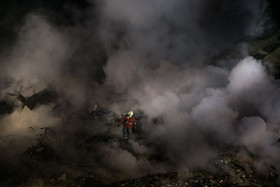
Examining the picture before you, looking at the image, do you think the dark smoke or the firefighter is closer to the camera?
the dark smoke

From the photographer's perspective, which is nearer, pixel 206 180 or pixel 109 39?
pixel 206 180

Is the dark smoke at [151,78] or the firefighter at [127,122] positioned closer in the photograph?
the dark smoke at [151,78]

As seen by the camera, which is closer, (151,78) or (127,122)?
(127,122)

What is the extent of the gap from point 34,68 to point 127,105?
5651mm

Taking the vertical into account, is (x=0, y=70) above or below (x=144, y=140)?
above

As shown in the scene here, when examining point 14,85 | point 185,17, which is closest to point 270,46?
point 185,17

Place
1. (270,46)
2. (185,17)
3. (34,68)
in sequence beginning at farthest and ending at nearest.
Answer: (185,17) < (270,46) < (34,68)

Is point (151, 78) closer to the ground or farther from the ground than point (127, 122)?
farther from the ground

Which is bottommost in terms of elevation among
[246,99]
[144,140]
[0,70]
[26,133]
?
[144,140]

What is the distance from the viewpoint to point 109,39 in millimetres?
12617

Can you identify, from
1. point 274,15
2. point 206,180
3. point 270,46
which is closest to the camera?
point 206,180

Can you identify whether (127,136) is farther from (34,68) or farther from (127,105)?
(34,68)

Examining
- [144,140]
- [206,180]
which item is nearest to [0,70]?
[144,140]

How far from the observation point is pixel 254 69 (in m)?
10.6
